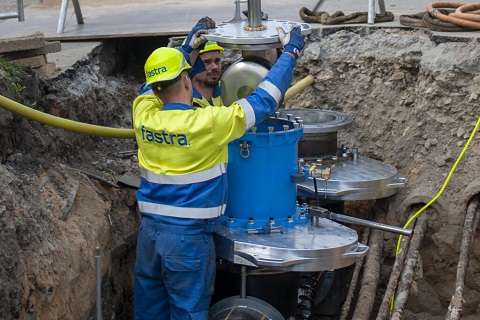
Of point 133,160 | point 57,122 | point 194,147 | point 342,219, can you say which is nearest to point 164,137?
point 194,147

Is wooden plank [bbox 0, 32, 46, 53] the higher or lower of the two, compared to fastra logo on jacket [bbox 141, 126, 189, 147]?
higher

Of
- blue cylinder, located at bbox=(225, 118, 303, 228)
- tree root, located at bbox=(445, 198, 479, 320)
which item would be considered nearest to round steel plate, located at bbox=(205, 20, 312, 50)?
blue cylinder, located at bbox=(225, 118, 303, 228)

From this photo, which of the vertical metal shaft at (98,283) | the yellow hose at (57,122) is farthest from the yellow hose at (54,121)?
the vertical metal shaft at (98,283)

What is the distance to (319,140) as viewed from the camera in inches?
224

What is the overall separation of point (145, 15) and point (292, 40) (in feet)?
14.0

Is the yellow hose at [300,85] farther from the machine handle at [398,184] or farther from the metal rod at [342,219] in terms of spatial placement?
the metal rod at [342,219]

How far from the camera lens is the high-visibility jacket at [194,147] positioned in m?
4.05

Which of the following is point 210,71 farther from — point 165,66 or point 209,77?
point 165,66

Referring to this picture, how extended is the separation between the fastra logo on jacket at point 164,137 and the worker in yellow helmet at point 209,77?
92 cm

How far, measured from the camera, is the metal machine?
4.20 metres

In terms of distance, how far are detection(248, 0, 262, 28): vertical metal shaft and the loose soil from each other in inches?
58.4

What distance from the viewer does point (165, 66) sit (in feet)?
13.6

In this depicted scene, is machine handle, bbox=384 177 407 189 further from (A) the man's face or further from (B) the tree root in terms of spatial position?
(A) the man's face

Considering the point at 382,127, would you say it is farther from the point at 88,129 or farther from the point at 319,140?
the point at 88,129
